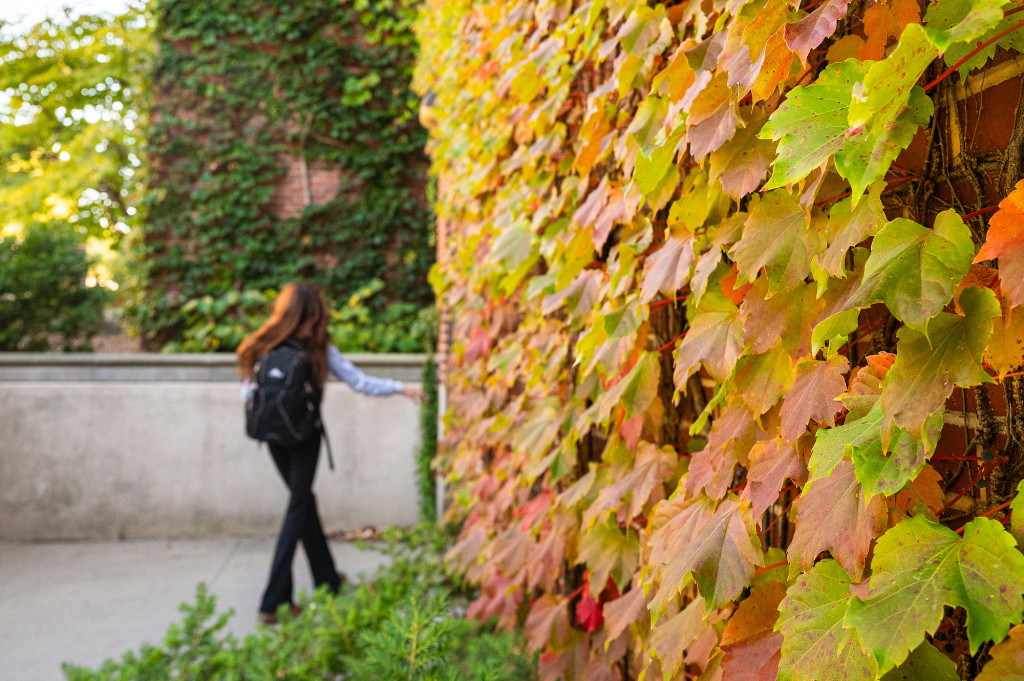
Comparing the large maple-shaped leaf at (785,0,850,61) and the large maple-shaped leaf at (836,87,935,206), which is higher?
the large maple-shaped leaf at (785,0,850,61)

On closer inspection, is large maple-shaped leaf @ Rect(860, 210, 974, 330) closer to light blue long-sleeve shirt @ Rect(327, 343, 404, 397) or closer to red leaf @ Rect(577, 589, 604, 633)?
red leaf @ Rect(577, 589, 604, 633)

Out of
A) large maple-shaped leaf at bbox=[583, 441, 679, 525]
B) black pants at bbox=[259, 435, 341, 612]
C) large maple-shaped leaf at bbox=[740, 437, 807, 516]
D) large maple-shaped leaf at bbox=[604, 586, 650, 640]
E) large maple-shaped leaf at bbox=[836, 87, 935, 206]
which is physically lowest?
black pants at bbox=[259, 435, 341, 612]

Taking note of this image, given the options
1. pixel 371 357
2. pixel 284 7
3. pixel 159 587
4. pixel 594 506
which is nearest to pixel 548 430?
pixel 594 506

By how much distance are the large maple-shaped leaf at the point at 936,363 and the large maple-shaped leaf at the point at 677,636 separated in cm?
52

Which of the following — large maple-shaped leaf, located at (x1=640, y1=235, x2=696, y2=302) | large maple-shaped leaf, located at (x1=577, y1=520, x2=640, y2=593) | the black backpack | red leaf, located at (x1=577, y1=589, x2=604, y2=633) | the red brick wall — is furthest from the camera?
the red brick wall

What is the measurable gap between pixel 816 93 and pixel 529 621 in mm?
1614

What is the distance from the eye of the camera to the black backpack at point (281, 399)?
366cm

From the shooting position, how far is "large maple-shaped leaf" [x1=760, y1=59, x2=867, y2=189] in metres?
0.74

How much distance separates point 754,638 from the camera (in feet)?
3.11

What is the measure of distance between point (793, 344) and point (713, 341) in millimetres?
157

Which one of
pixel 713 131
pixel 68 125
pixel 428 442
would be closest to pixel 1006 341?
pixel 713 131

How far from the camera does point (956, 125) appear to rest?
2.71 feet

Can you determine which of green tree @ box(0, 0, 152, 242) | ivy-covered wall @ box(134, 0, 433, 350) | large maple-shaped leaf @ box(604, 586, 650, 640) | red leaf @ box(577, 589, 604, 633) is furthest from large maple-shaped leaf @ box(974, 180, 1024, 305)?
green tree @ box(0, 0, 152, 242)

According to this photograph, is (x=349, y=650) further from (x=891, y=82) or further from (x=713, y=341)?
(x=891, y=82)
